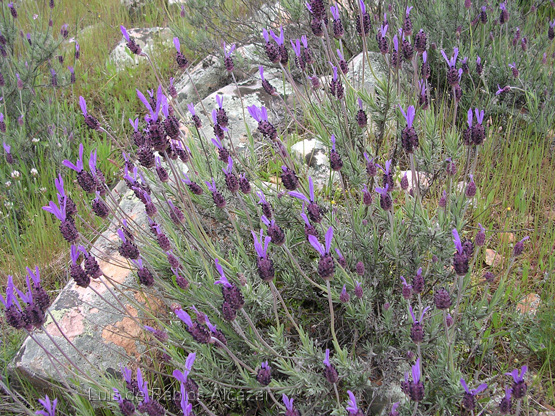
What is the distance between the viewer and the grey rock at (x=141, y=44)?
15.5 ft

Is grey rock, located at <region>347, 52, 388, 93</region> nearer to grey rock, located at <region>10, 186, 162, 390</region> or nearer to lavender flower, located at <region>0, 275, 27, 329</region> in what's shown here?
grey rock, located at <region>10, 186, 162, 390</region>

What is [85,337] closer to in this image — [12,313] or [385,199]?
[12,313]

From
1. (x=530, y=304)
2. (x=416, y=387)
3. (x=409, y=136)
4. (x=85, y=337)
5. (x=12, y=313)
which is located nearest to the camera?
(x=416, y=387)

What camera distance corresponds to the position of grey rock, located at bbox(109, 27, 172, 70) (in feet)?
15.5

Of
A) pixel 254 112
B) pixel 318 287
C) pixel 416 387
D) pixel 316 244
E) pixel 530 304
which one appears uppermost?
pixel 254 112

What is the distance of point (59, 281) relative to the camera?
2656mm

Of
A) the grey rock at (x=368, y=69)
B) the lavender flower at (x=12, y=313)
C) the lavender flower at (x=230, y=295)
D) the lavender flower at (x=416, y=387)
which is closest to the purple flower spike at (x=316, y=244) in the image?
the lavender flower at (x=230, y=295)

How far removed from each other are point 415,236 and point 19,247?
227 centimetres

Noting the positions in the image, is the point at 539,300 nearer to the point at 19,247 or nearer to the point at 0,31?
the point at 19,247

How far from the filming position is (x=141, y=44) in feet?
16.3

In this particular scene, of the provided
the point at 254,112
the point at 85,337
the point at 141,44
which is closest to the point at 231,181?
the point at 254,112

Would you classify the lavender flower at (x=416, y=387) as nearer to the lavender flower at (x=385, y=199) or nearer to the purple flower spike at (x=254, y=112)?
the lavender flower at (x=385, y=199)

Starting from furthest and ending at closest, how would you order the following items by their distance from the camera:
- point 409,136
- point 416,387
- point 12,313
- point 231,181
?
1. point 231,181
2. point 409,136
3. point 12,313
4. point 416,387

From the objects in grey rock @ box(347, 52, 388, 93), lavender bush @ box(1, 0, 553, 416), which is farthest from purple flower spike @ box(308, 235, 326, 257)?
grey rock @ box(347, 52, 388, 93)
